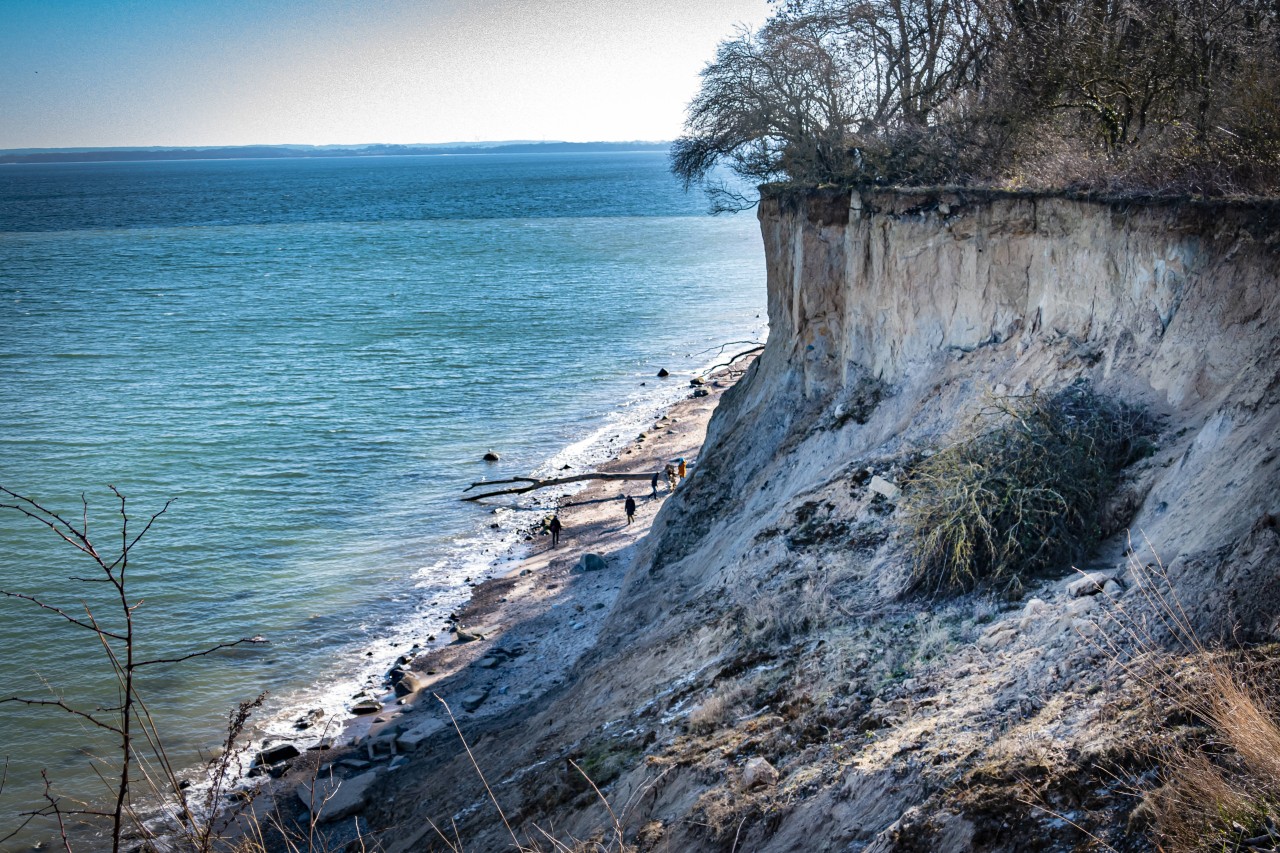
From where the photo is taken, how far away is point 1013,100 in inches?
599

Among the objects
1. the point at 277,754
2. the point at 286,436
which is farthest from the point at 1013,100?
the point at 286,436

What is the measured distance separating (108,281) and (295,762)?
63784 millimetres

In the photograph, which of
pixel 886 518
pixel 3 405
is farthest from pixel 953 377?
pixel 3 405

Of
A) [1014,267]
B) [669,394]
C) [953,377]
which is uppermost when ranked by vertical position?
[1014,267]

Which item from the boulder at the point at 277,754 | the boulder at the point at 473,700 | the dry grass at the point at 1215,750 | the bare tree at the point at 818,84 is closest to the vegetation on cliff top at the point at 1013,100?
the bare tree at the point at 818,84

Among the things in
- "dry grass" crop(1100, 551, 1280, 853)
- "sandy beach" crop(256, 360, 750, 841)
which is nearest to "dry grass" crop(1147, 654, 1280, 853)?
"dry grass" crop(1100, 551, 1280, 853)

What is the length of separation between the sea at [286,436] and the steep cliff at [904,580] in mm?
4238

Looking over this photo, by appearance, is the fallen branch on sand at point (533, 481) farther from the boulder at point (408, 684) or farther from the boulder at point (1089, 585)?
the boulder at point (1089, 585)

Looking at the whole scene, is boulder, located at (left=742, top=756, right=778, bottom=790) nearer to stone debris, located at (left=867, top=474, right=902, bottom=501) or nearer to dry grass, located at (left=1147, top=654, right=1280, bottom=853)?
dry grass, located at (left=1147, top=654, right=1280, bottom=853)

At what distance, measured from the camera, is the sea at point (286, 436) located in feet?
61.1

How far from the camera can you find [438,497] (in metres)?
27.9

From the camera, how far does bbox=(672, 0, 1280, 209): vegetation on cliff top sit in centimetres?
1174

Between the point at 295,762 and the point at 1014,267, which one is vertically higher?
the point at 1014,267

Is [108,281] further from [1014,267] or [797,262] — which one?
[1014,267]
